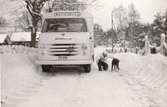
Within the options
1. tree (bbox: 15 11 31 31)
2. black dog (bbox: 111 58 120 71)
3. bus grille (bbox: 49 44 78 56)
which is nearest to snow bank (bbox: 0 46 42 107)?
bus grille (bbox: 49 44 78 56)

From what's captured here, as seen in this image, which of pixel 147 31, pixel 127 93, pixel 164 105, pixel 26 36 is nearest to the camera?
pixel 164 105

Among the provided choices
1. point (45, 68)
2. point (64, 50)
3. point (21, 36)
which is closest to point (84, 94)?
point (64, 50)

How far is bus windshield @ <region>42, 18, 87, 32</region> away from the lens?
39.2 feet

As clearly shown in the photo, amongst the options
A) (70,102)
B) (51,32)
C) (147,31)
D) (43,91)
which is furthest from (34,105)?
(147,31)

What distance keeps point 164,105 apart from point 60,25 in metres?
6.76

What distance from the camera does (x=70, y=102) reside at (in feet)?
21.6

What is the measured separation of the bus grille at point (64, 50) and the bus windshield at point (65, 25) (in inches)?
34.8

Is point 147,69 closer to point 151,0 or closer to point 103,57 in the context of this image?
point 103,57

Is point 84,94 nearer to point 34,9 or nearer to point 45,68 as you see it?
point 45,68

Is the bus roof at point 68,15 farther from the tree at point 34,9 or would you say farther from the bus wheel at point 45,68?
the tree at point 34,9

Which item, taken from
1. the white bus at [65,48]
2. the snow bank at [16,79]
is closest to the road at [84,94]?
the snow bank at [16,79]

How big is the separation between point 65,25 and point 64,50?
52.1 inches

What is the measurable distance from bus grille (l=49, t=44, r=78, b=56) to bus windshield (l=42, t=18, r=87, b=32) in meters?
0.89

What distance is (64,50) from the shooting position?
1123 centimetres
